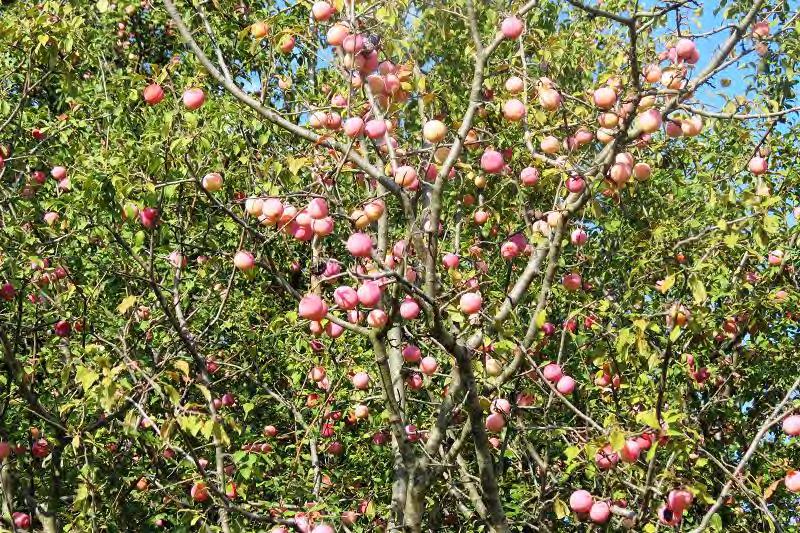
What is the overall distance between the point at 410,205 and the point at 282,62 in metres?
4.15

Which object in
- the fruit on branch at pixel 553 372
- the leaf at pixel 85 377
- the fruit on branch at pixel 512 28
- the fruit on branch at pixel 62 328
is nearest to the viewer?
the leaf at pixel 85 377

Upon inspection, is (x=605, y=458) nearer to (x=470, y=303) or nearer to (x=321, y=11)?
(x=470, y=303)

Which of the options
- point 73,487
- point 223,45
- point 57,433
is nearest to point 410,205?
point 57,433

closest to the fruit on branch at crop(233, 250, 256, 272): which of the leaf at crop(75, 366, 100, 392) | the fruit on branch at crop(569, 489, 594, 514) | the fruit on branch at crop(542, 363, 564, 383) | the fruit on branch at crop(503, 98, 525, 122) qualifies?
the leaf at crop(75, 366, 100, 392)

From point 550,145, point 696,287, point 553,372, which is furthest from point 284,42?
point 553,372

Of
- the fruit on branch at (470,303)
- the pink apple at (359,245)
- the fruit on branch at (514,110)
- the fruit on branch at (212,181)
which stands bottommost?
the fruit on branch at (470,303)

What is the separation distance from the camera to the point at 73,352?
4.99m

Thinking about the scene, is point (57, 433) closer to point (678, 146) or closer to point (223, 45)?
point (223, 45)

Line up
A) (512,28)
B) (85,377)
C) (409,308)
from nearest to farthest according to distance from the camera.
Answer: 1. (85,377)
2. (512,28)
3. (409,308)

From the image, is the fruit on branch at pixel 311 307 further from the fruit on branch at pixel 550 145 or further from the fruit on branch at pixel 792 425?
the fruit on branch at pixel 792 425

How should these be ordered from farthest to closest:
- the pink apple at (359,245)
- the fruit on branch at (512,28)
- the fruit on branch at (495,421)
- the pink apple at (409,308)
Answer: the fruit on branch at (495,421) < the pink apple at (409,308) < the fruit on branch at (512,28) < the pink apple at (359,245)

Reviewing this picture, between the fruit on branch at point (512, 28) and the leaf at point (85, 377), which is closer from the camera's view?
the leaf at point (85, 377)

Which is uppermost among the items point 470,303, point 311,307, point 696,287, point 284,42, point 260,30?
point 260,30

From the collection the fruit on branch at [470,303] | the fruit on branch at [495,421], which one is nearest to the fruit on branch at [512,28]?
the fruit on branch at [470,303]
